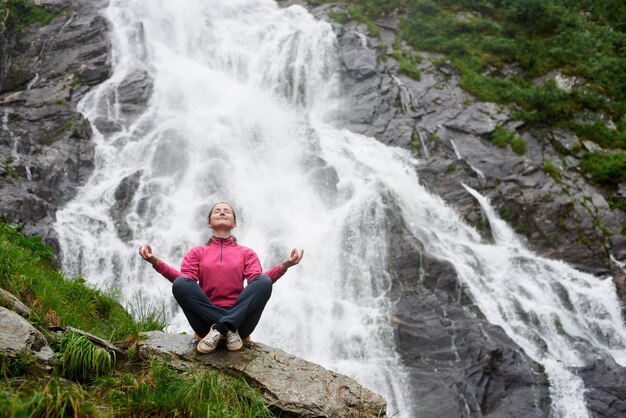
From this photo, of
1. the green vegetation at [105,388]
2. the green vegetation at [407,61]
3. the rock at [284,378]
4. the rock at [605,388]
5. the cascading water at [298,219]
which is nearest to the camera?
the green vegetation at [105,388]

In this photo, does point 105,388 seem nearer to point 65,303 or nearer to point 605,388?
point 65,303

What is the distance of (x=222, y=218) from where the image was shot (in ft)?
14.8

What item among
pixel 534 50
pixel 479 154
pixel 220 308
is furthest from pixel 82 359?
pixel 534 50

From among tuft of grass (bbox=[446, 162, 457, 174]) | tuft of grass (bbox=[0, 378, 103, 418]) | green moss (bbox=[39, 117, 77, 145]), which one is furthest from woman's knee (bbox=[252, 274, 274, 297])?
green moss (bbox=[39, 117, 77, 145])

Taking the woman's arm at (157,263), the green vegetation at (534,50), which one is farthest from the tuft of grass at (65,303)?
the green vegetation at (534,50)

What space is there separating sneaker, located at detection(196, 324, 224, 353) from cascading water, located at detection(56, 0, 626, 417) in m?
5.54

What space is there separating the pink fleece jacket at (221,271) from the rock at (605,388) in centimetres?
813

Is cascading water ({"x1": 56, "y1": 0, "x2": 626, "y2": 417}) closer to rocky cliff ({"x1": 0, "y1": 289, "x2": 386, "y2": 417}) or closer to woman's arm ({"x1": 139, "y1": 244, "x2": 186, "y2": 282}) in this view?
rocky cliff ({"x1": 0, "y1": 289, "x2": 386, "y2": 417})

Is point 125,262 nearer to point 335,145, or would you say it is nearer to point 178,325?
point 178,325

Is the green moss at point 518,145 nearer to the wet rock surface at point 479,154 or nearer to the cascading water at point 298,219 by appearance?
the wet rock surface at point 479,154

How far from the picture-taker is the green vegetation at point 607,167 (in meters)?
14.3

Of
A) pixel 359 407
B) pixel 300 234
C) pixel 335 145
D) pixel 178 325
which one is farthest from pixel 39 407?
pixel 335 145

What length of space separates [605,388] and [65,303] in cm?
982

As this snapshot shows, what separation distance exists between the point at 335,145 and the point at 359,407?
12508mm
